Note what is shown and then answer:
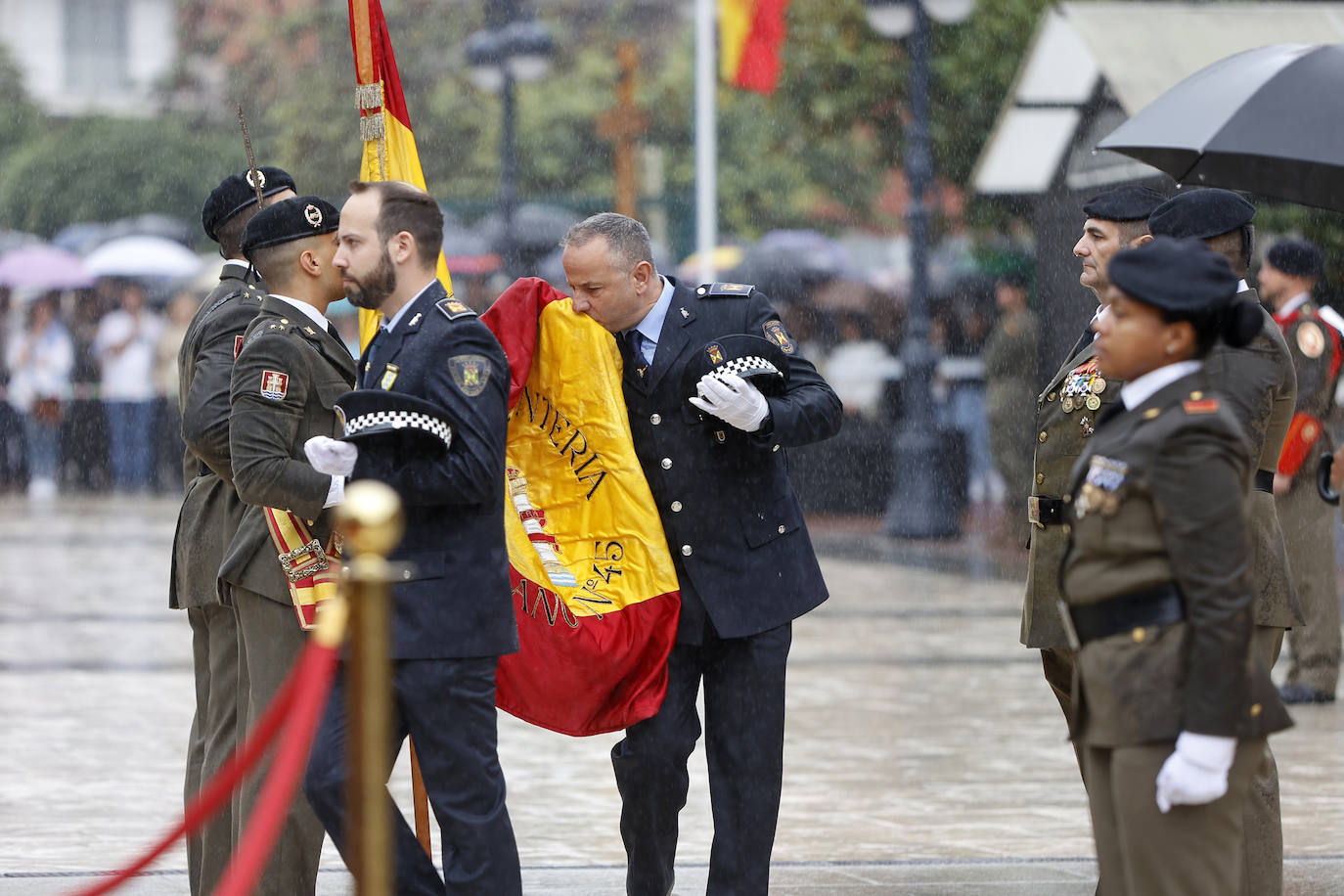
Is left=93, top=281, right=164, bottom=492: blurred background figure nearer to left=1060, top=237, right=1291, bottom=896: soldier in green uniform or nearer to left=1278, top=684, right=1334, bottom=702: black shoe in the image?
left=1278, top=684, right=1334, bottom=702: black shoe

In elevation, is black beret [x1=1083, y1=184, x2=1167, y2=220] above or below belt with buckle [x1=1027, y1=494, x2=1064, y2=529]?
above

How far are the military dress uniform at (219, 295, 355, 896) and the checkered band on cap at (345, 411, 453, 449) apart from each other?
0.43 m

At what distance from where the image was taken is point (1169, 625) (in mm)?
3918

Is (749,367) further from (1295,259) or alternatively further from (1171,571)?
(1295,259)

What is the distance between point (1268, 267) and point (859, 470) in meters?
9.50

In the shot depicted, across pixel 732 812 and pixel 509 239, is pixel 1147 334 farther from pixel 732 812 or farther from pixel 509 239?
pixel 509 239

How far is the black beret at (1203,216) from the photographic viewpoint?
207 inches

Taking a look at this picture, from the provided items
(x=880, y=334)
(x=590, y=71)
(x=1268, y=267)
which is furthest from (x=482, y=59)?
(x=590, y=71)

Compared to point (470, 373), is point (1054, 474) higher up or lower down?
lower down

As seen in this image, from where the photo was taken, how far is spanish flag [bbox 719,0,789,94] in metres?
27.8

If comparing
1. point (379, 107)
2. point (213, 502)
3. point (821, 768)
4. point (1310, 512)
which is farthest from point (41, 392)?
point (379, 107)

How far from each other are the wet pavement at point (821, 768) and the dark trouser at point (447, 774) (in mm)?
1500

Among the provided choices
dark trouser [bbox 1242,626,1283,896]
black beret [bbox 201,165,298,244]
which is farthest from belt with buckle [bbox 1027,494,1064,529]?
black beret [bbox 201,165,298,244]

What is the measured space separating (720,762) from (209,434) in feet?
5.39
